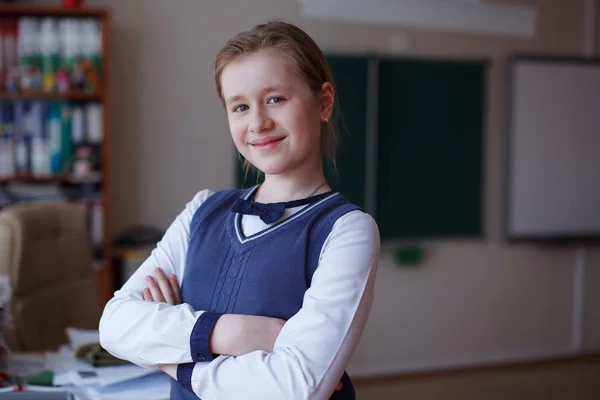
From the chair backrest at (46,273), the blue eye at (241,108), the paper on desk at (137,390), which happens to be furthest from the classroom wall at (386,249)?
the blue eye at (241,108)

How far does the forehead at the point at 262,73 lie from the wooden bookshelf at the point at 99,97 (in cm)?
253

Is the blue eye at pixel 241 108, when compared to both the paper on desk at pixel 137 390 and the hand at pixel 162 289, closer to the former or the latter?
the hand at pixel 162 289

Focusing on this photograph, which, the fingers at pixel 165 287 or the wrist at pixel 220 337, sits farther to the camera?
the fingers at pixel 165 287

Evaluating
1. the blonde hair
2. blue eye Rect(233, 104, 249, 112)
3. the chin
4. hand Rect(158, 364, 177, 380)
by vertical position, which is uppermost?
the blonde hair

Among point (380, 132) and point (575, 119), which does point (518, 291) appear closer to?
point (575, 119)

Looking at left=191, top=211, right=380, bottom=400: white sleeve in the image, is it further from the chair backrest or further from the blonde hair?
the chair backrest

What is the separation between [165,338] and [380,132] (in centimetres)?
350

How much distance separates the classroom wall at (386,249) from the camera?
12.8ft

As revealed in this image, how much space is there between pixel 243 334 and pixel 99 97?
110 inches

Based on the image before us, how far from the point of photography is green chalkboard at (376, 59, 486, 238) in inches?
175

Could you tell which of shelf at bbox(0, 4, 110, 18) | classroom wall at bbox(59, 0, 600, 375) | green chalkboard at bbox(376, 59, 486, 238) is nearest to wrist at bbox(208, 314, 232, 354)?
shelf at bbox(0, 4, 110, 18)

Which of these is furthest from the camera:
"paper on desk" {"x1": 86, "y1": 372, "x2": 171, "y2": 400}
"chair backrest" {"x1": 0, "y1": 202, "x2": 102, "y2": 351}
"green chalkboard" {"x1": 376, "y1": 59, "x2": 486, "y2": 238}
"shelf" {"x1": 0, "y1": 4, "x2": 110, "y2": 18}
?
"green chalkboard" {"x1": 376, "y1": 59, "x2": 486, "y2": 238}

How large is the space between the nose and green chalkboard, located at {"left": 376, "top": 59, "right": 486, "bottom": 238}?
3367mm

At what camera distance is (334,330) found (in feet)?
3.26
